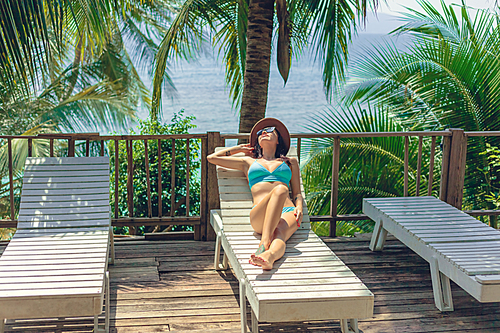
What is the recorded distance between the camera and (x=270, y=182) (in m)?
4.23

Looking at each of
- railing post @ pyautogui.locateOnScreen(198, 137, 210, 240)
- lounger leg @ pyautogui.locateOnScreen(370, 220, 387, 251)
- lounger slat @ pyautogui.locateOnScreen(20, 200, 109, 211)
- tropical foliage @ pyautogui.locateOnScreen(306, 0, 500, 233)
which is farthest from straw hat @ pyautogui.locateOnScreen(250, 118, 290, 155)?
tropical foliage @ pyautogui.locateOnScreen(306, 0, 500, 233)

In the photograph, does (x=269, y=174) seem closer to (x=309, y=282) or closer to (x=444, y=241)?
(x=309, y=282)

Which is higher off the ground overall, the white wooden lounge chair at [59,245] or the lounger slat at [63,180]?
the lounger slat at [63,180]

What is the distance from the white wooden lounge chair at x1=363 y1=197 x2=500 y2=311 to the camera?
129 inches

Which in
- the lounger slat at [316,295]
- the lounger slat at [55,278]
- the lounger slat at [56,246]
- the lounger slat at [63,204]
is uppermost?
the lounger slat at [63,204]

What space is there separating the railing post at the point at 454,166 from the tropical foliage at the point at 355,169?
2.28 metres

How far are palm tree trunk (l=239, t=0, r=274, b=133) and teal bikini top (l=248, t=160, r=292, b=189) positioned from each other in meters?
1.88

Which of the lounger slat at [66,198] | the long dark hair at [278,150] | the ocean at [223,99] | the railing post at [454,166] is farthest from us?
the ocean at [223,99]

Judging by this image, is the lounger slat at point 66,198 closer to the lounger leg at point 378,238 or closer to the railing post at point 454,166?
the lounger leg at point 378,238

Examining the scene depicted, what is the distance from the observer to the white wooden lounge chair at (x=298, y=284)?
2922 mm

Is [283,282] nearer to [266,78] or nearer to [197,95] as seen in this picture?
[266,78]

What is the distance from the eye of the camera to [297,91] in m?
52.4

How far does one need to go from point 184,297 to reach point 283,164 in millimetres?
1475

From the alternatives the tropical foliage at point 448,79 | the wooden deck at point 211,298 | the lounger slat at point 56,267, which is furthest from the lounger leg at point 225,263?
the tropical foliage at point 448,79
